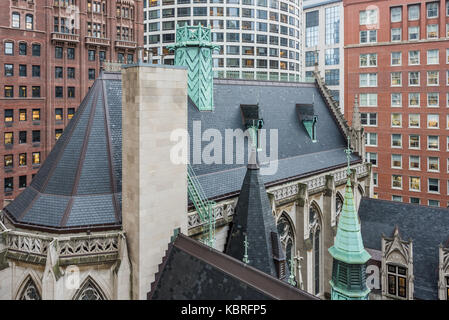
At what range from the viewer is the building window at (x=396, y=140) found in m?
55.8

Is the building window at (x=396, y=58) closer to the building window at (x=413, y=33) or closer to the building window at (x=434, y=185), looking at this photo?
the building window at (x=413, y=33)

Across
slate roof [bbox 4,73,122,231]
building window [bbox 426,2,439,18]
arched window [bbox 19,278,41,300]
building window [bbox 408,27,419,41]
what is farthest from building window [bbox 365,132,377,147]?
arched window [bbox 19,278,41,300]

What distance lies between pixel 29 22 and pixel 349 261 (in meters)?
60.0

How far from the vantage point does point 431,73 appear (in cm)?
5241

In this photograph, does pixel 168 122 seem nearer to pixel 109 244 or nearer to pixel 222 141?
pixel 109 244

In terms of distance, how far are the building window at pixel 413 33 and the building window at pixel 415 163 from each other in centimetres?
1694

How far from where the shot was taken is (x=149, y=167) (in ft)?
49.4

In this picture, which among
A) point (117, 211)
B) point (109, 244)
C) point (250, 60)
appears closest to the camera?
point (109, 244)

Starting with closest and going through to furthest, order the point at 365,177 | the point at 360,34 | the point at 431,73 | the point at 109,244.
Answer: the point at 109,244, the point at 365,177, the point at 431,73, the point at 360,34

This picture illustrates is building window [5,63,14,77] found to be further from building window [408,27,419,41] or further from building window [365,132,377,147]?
building window [408,27,419,41]

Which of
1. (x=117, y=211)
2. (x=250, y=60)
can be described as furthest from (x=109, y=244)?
(x=250, y=60)

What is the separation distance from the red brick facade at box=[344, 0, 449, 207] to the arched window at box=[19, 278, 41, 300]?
53018mm

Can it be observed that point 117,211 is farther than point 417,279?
No

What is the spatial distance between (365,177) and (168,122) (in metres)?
24.8
